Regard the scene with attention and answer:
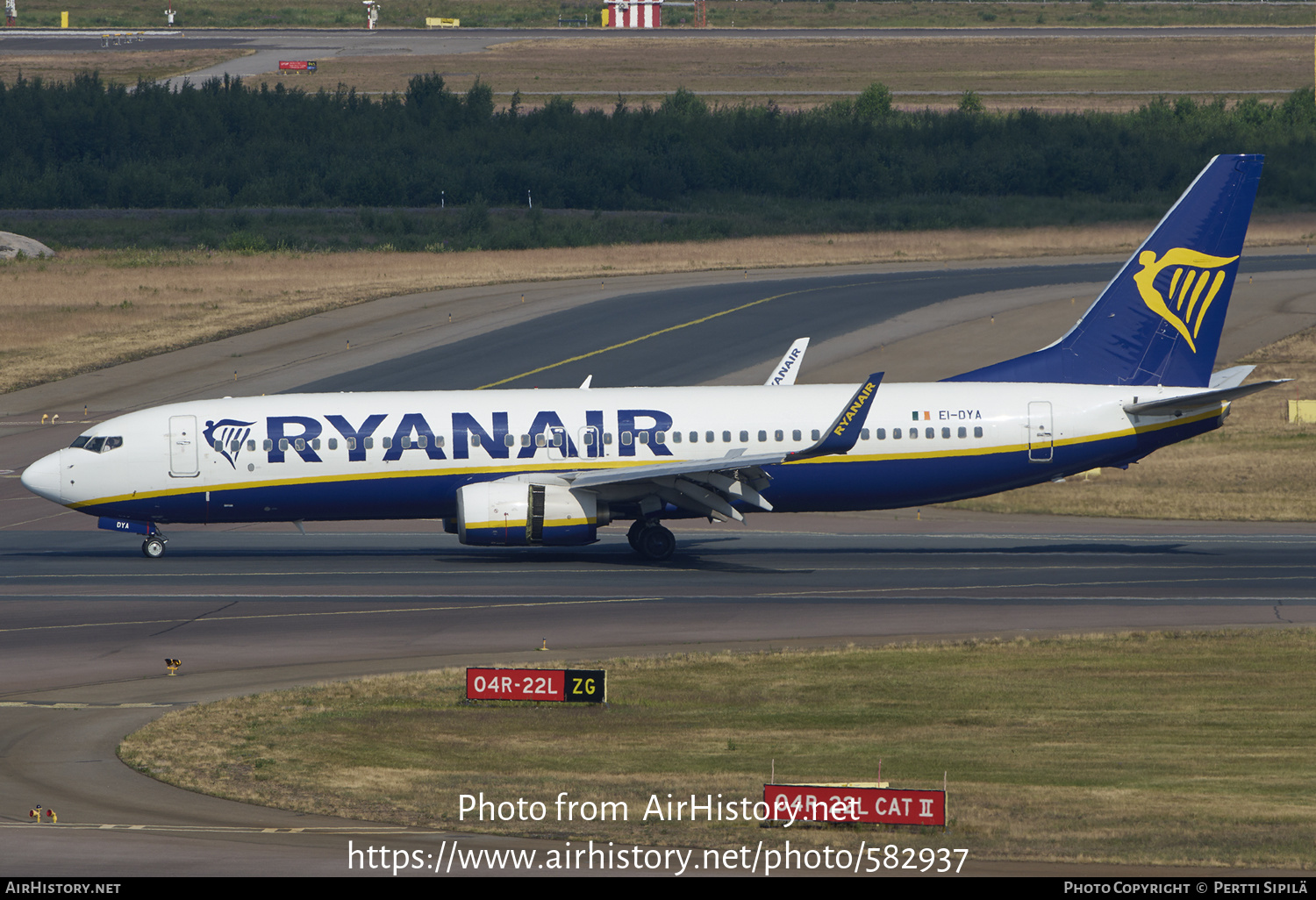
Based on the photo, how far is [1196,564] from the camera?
4178cm

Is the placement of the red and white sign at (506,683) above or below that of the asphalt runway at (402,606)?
above

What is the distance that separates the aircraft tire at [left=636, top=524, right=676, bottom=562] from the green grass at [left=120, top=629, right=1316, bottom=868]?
11570 millimetres

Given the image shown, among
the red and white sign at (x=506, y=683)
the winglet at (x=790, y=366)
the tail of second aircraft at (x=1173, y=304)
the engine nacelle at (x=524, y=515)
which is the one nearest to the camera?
the red and white sign at (x=506, y=683)

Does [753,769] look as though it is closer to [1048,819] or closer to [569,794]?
[569,794]

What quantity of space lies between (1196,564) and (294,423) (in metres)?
24.4

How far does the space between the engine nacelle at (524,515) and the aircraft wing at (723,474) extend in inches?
25.6

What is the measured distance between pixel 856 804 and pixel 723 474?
839 inches

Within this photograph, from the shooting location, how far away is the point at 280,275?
314ft

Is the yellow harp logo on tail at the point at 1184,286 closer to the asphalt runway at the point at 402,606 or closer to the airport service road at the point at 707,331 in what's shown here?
the asphalt runway at the point at 402,606

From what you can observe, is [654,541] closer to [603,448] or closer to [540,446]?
[603,448]

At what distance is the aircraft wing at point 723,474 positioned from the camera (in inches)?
1548

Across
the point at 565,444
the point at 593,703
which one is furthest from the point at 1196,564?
the point at 593,703

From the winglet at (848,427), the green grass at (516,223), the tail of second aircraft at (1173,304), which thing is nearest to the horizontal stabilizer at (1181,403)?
the tail of second aircraft at (1173,304)

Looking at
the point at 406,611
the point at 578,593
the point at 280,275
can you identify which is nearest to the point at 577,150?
the point at 280,275
